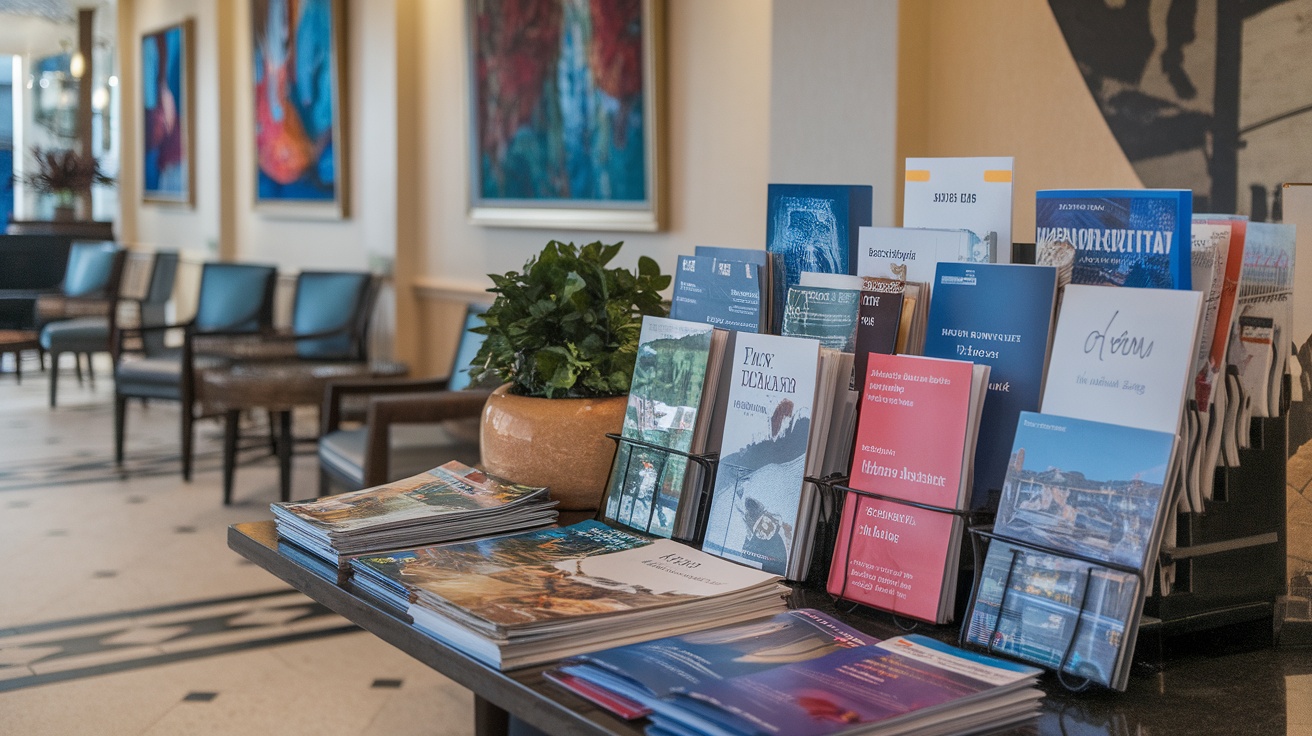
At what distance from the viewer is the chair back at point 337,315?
613 centimetres

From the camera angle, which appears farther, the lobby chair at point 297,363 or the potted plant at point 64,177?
the potted plant at point 64,177

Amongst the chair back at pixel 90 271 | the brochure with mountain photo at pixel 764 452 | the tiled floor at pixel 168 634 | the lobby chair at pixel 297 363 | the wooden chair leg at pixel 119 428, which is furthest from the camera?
the chair back at pixel 90 271

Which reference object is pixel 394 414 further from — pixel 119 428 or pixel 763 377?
pixel 119 428

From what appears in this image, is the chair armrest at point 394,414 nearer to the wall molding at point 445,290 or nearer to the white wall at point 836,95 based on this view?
the white wall at point 836,95

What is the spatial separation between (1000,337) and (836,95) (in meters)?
2.33

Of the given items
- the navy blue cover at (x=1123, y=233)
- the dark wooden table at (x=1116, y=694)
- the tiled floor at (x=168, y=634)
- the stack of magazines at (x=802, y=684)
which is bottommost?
the tiled floor at (x=168, y=634)

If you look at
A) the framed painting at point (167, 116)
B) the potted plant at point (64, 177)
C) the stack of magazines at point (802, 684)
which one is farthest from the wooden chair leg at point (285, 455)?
the potted plant at point (64, 177)

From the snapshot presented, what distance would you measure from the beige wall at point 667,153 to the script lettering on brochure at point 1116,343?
9.66 ft

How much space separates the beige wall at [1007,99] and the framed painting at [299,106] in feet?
14.4

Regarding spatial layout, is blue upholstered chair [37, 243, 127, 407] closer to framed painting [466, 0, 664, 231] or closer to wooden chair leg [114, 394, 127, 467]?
wooden chair leg [114, 394, 127, 467]

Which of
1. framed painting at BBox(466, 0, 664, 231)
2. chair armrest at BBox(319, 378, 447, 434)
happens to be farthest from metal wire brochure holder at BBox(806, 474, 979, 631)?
framed painting at BBox(466, 0, 664, 231)

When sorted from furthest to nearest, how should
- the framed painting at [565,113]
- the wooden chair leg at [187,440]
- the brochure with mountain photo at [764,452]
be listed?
the wooden chair leg at [187,440], the framed painting at [565,113], the brochure with mountain photo at [764,452]

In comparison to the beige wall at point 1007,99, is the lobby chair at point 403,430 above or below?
below

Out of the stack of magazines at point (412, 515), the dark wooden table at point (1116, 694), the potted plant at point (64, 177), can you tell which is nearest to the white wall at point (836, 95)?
the stack of magazines at point (412, 515)
